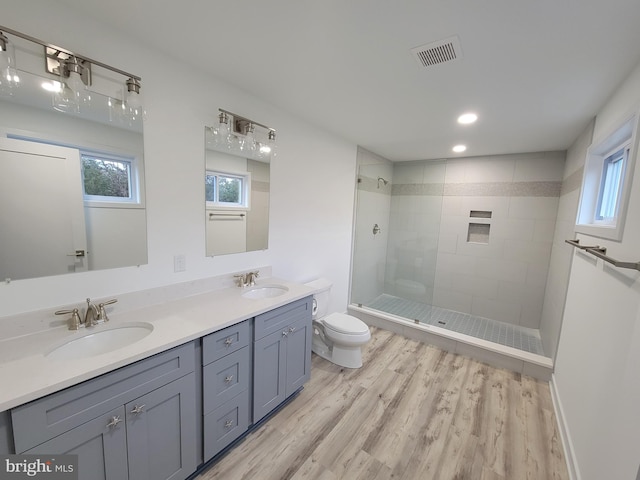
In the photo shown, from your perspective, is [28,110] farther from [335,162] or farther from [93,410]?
[335,162]

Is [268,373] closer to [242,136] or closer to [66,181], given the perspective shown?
[66,181]

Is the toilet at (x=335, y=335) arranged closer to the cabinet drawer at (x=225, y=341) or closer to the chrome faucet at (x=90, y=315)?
the cabinet drawer at (x=225, y=341)

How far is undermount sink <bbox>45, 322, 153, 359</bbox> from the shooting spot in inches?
46.1

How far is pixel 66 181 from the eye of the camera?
1.25m

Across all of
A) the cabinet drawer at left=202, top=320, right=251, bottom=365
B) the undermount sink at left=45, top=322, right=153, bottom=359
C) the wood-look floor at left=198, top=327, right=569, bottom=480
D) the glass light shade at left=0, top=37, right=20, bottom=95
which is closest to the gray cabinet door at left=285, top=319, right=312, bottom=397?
the wood-look floor at left=198, top=327, right=569, bottom=480

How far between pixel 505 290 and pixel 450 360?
A: 1.53 meters

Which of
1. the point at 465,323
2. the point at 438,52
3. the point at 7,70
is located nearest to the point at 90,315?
the point at 7,70

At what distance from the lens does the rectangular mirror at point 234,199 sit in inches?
72.3

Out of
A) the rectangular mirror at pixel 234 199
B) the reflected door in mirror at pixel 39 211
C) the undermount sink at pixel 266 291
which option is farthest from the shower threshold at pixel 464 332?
the reflected door in mirror at pixel 39 211

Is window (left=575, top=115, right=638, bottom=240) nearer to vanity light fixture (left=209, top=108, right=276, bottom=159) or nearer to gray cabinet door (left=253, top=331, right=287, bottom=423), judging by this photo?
gray cabinet door (left=253, top=331, right=287, bottom=423)

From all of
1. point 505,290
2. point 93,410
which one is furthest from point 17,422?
point 505,290

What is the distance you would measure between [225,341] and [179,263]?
0.63 meters

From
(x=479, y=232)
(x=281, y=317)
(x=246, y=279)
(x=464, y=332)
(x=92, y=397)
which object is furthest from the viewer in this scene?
(x=479, y=232)

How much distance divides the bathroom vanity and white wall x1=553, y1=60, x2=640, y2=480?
162 cm
